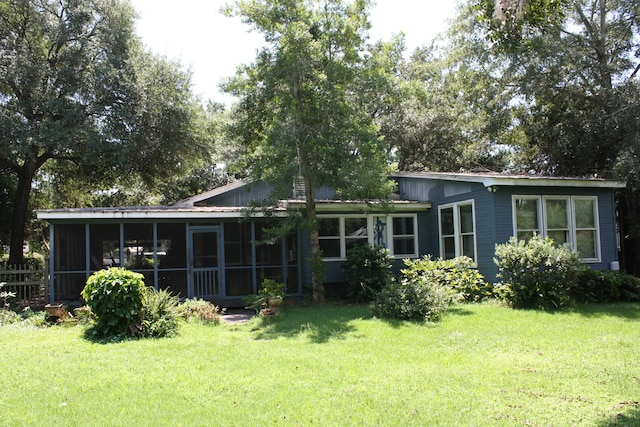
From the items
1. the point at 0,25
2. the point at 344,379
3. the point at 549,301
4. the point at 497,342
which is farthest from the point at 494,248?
the point at 0,25

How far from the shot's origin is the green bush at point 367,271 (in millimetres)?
13391

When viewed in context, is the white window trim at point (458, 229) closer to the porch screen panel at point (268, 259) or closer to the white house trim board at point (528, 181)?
the white house trim board at point (528, 181)

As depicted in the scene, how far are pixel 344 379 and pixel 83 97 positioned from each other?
1619 centimetres

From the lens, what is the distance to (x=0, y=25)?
1711 cm

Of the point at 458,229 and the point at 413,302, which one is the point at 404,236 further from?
the point at 413,302

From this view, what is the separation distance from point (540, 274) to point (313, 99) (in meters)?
7.08

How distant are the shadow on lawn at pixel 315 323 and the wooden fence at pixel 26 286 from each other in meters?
6.59

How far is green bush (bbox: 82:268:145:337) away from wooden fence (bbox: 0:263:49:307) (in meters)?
5.10

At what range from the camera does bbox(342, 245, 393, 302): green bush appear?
13.4 m

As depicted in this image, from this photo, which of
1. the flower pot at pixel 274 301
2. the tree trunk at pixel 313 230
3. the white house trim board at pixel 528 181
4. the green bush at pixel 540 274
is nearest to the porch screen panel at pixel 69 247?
the flower pot at pixel 274 301

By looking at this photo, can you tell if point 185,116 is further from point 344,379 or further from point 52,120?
point 344,379

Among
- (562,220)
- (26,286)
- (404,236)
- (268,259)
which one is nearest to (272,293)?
(268,259)

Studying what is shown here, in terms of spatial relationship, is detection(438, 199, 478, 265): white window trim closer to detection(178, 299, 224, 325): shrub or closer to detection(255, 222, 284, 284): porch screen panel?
detection(255, 222, 284, 284): porch screen panel

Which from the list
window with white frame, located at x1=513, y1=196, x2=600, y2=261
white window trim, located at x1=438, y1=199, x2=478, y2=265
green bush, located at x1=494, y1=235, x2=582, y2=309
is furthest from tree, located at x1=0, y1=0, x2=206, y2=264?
green bush, located at x1=494, y1=235, x2=582, y2=309
